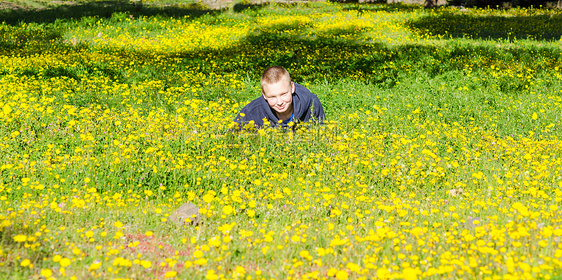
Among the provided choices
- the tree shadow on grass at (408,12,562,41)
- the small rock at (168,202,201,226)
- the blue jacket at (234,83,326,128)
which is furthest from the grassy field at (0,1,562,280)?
the tree shadow on grass at (408,12,562,41)

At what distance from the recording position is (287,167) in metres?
5.38

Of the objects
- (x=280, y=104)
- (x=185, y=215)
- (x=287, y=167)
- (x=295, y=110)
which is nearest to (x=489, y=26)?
(x=295, y=110)

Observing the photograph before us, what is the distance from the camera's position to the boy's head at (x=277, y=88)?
591 centimetres

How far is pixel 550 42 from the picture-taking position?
47.1 feet

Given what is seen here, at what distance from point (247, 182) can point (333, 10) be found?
2212 centimetres

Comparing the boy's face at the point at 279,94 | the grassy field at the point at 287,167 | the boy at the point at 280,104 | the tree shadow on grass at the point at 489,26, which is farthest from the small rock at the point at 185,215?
the tree shadow on grass at the point at 489,26

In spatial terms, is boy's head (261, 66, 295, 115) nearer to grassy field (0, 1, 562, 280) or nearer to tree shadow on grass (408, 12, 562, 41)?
grassy field (0, 1, 562, 280)

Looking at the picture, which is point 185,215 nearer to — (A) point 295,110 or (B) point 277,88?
(B) point 277,88

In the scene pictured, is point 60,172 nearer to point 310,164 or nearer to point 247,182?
point 247,182

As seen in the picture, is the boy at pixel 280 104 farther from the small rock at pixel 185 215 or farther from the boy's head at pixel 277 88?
the small rock at pixel 185 215

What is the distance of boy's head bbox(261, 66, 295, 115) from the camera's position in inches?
233

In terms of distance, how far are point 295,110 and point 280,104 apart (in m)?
0.48

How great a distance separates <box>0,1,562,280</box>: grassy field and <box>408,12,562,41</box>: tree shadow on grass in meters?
3.20

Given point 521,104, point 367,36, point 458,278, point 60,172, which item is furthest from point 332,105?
point 367,36
